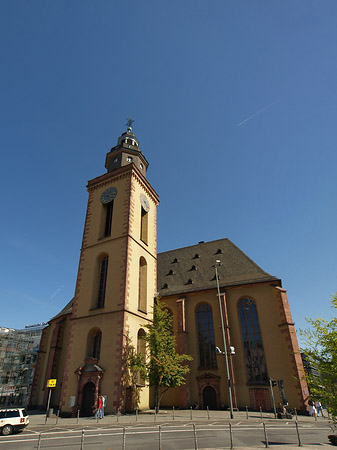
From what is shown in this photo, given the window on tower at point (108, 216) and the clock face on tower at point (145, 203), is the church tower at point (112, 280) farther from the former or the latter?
the clock face on tower at point (145, 203)

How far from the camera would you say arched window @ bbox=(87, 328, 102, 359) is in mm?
22969

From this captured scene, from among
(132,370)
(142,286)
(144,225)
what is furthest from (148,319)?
(144,225)

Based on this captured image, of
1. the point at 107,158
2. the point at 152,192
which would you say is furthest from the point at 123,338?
the point at 107,158

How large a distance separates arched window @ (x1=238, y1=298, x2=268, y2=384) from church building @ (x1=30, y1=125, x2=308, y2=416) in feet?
0.25

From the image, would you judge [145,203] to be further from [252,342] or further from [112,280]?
[252,342]

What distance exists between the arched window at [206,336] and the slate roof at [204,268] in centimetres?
211

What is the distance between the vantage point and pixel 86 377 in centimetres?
2136

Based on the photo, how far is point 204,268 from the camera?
31469 mm

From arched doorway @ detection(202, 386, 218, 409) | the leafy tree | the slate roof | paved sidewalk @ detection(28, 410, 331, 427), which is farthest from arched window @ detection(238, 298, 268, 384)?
the leafy tree

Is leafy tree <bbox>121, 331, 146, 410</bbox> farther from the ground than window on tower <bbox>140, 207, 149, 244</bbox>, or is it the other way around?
window on tower <bbox>140, 207, 149, 244</bbox>

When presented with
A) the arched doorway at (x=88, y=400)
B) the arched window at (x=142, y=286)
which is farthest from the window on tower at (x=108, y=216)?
the arched doorway at (x=88, y=400)

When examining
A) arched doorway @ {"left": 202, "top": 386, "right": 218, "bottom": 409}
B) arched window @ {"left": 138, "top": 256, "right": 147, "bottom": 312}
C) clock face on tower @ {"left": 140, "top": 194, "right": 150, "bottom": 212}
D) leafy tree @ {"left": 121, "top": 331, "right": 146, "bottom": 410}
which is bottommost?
arched doorway @ {"left": 202, "top": 386, "right": 218, "bottom": 409}

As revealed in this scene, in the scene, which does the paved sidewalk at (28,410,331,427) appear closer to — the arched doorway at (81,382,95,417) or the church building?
the church building

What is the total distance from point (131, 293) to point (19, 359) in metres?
48.2
